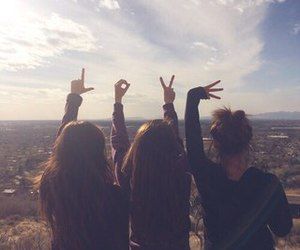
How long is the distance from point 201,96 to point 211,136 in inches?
17.7

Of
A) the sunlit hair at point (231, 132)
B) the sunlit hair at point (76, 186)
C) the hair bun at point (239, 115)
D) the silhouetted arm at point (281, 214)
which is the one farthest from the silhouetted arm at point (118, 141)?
the silhouetted arm at point (281, 214)

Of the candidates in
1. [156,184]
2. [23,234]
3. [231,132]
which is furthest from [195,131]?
[23,234]

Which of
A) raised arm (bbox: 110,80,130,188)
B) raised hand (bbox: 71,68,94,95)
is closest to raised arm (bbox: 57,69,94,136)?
raised hand (bbox: 71,68,94,95)

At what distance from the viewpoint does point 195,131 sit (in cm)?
334

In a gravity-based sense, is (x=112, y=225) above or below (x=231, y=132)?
below

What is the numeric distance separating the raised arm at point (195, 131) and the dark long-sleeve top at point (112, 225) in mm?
561

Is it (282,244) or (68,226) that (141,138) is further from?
(282,244)

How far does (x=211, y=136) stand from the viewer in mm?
3166

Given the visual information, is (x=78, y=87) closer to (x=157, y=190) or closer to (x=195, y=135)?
(x=195, y=135)

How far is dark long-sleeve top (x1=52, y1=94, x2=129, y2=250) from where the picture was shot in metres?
2.83

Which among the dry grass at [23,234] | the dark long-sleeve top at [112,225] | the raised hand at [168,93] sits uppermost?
the raised hand at [168,93]

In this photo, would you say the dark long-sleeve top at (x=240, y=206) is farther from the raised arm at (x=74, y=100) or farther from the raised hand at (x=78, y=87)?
the raised hand at (x=78, y=87)

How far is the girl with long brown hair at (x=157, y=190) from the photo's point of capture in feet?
9.68

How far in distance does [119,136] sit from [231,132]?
3.51ft
